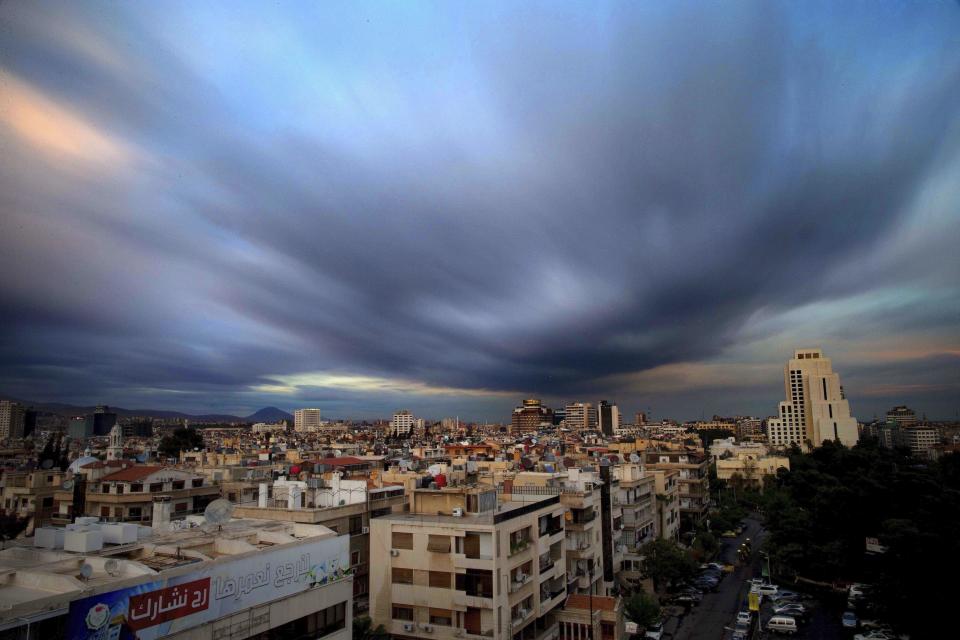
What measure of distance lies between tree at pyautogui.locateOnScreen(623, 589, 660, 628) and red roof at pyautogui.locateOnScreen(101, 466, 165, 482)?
3130 centimetres

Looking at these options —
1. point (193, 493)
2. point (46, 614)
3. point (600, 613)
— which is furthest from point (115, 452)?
point (46, 614)

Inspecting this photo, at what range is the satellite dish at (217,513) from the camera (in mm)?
18266

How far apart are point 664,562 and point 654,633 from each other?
6610 mm

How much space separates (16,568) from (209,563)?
3936 mm

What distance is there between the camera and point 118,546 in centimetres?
1594

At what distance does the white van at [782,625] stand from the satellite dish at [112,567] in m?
34.9

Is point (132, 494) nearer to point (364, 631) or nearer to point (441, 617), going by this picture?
point (364, 631)

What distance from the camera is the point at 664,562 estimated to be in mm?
39531

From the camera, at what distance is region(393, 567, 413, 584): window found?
84.7 feet

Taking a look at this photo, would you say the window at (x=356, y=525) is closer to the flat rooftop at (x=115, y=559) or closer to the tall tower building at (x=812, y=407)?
the flat rooftop at (x=115, y=559)

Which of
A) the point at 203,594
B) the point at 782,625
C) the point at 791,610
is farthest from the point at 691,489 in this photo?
the point at 203,594

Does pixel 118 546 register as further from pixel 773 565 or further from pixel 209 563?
pixel 773 565

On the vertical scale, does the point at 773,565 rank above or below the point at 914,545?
below

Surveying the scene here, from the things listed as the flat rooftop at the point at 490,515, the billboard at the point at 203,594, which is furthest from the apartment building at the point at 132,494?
the billboard at the point at 203,594
